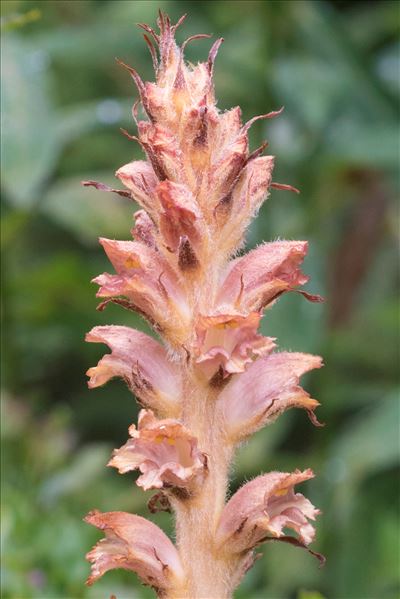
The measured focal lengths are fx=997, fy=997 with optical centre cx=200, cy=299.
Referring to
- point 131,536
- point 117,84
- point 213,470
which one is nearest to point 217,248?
point 213,470

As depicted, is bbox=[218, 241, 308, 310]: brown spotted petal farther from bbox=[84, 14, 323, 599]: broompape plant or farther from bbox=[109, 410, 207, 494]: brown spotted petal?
bbox=[109, 410, 207, 494]: brown spotted petal

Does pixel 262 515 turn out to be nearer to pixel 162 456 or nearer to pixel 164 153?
pixel 162 456

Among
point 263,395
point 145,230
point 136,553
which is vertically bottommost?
point 136,553

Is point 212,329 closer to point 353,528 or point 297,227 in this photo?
point 353,528

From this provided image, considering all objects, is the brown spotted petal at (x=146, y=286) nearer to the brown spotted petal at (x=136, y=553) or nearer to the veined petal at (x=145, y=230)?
the veined petal at (x=145, y=230)

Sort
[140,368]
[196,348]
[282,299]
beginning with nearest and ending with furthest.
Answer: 1. [196,348]
2. [140,368]
3. [282,299]

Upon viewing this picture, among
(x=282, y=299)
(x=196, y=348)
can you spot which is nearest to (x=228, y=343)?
(x=196, y=348)
